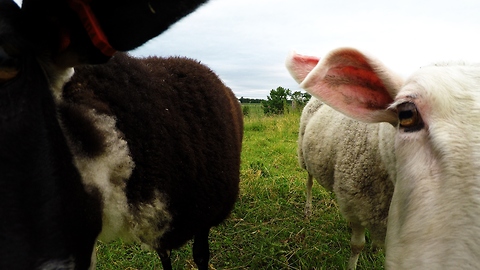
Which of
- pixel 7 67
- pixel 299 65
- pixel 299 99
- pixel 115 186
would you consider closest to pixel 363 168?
pixel 299 65

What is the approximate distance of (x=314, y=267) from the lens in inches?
117

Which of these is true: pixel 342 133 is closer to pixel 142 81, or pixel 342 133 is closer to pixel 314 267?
pixel 314 267

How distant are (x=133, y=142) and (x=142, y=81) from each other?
0.34 meters

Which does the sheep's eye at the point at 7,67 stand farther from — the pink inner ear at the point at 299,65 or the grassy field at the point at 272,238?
the grassy field at the point at 272,238

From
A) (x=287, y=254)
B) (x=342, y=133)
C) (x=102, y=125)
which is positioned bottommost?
(x=287, y=254)

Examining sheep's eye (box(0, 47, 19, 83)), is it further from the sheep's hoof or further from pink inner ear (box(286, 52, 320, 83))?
the sheep's hoof

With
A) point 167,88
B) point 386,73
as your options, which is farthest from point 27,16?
point 386,73

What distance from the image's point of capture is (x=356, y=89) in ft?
4.87

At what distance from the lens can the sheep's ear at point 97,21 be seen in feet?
3.09

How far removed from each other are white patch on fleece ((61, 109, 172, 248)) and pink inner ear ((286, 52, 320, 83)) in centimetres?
80

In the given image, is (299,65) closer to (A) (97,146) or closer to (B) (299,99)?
(A) (97,146)

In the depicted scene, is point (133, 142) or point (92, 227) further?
point (133, 142)

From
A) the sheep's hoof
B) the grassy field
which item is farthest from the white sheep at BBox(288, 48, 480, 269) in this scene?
the sheep's hoof

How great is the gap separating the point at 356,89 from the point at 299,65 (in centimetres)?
27
